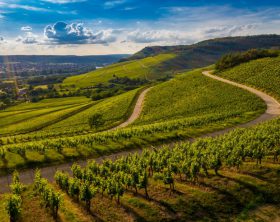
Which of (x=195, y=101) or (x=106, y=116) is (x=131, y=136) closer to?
(x=106, y=116)

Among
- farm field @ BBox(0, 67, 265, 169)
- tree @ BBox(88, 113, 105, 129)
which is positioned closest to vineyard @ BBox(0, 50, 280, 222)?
farm field @ BBox(0, 67, 265, 169)

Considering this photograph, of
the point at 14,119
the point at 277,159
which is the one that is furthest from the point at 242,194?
the point at 14,119

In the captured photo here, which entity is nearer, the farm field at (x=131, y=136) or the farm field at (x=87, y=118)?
the farm field at (x=131, y=136)

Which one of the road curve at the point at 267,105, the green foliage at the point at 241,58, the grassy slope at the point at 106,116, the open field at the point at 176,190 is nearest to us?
the open field at the point at 176,190

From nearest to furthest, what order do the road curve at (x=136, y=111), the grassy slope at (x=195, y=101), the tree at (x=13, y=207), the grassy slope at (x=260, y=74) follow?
the tree at (x=13, y=207)
the road curve at (x=136, y=111)
the grassy slope at (x=195, y=101)
the grassy slope at (x=260, y=74)

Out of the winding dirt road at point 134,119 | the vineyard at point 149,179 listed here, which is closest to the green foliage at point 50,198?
the vineyard at point 149,179

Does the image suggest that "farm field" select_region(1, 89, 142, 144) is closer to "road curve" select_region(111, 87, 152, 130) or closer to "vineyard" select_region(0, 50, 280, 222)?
"road curve" select_region(111, 87, 152, 130)

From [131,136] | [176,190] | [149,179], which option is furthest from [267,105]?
[176,190]

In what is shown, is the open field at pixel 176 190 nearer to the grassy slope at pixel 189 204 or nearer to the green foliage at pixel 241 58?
the grassy slope at pixel 189 204
